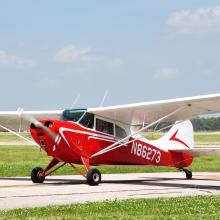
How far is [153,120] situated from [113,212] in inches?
399

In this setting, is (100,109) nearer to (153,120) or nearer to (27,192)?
A: (153,120)

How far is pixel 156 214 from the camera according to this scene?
10.3 metres

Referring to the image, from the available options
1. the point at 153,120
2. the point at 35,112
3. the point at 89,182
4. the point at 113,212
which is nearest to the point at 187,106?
the point at 153,120

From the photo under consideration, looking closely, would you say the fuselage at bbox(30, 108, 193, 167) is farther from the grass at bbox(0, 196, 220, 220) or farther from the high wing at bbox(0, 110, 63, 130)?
the grass at bbox(0, 196, 220, 220)

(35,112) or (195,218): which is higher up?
(35,112)

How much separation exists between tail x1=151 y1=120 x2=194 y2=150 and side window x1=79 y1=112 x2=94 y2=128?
3620 millimetres

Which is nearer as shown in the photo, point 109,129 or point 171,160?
point 109,129

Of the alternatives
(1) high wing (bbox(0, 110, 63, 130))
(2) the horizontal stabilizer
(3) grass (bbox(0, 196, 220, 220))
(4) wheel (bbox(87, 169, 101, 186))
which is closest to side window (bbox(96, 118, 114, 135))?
(4) wheel (bbox(87, 169, 101, 186))

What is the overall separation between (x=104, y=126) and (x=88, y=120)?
34.9 inches

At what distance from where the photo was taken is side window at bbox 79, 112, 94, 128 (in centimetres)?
1869

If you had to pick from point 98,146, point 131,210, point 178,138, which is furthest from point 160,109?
point 131,210

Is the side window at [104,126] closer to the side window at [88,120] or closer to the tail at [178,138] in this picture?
the side window at [88,120]

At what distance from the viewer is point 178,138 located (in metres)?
22.8

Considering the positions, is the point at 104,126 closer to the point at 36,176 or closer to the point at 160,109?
the point at 160,109
